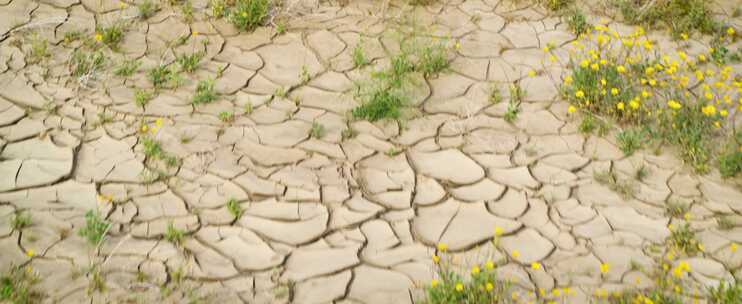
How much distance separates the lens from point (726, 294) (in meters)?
3.14

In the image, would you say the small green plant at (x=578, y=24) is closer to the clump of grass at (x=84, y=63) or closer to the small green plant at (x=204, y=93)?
the small green plant at (x=204, y=93)

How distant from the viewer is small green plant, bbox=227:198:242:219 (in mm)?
3676

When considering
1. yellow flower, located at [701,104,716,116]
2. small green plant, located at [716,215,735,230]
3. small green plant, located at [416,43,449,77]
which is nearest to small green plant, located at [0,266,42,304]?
small green plant, located at [416,43,449,77]

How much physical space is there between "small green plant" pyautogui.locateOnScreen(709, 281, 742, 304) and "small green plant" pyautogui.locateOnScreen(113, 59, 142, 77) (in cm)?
331

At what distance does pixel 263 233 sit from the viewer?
141 inches

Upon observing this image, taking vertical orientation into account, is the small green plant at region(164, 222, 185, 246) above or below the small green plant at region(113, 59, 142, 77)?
below

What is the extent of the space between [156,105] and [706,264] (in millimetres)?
2929

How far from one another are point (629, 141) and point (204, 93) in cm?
234

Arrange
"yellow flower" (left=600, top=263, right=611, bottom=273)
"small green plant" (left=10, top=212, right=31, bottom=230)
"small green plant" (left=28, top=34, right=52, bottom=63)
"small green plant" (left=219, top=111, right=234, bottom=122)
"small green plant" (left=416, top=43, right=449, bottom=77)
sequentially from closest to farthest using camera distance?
"yellow flower" (left=600, top=263, right=611, bottom=273)
"small green plant" (left=10, top=212, right=31, bottom=230)
"small green plant" (left=219, top=111, right=234, bottom=122)
"small green plant" (left=28, top=34, right=52, bottom=63)
"small green plant" (left=416, top=43, right=449, bottom=77)

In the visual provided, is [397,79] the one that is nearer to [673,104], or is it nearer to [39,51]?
[673,104]

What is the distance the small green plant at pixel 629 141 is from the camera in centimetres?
418

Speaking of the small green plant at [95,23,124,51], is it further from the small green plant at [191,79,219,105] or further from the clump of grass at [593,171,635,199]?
the clump of grass at [593,171,635,199]

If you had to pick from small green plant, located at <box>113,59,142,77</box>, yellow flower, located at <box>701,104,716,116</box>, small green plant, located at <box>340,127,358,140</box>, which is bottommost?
small green plant, located at <box>340,127,358,140</box>

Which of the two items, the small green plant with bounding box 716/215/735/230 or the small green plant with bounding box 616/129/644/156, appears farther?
the small green plant with bounding box 616/129/644/156
